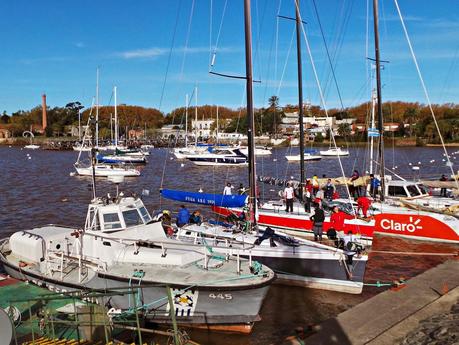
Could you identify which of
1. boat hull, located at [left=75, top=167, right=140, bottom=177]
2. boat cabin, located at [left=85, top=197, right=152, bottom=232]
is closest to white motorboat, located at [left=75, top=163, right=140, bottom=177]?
boat hull, located at [left=75, top=167, right=140, bottom=177]

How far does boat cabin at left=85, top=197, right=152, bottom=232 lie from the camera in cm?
1447

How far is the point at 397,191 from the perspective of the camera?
81.8 ft

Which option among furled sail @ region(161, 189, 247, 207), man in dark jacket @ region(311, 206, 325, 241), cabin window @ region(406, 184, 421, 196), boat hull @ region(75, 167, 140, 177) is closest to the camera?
man in dark jacket @ region(311, 206, 325, 241)

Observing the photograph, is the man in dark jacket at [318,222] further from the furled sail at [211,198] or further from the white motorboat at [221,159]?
the white motorboat at [221,159]

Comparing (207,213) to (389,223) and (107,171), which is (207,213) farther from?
(107,171)

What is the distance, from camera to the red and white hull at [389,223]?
790 inches

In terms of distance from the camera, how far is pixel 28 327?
11.0 meters

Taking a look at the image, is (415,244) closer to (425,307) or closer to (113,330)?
(425,307)

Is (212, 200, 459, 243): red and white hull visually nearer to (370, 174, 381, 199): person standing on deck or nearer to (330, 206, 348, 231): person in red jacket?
(330, 206, 348, 231): person in red jacket

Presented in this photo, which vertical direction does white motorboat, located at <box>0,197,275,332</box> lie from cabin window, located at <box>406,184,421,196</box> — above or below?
below

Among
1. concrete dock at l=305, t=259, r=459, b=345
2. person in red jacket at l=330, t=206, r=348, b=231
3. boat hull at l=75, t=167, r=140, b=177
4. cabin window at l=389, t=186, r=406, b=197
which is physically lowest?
concrete dock at l=305, t=259, r=459, b=345

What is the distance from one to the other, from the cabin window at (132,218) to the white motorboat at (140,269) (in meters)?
0.03

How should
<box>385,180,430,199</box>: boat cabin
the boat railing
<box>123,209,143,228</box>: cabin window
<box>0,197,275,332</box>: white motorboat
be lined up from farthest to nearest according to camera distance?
<box>385,180,430,199</box>: boat cabin, <box>123,209,143,228</box>: cabin window, the boat railing, <box>0,197,275,332</box>: white motorboat

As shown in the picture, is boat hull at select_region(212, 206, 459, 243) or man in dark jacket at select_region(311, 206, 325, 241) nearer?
man in dark jacket at select_region(311, 206, 325, 241)
